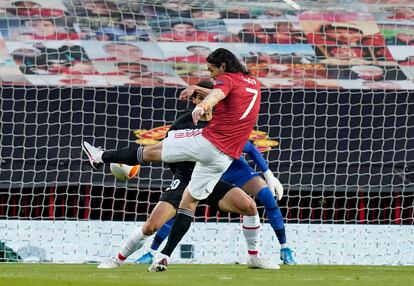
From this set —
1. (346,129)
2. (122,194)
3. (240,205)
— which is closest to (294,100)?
(346,129)

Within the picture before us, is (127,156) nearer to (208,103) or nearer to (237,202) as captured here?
(208,103)

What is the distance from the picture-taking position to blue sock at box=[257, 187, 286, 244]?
11664 mm

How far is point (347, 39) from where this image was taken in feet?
58.9

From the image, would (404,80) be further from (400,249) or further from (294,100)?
(400,249)

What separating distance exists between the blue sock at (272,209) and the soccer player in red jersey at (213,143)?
208 cm

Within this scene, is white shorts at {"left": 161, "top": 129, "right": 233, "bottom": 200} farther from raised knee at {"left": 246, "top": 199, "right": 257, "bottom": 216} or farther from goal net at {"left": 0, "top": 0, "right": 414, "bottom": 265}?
goal net at {"left": 0, "top": 0, "right": 414, "bottom": 265}

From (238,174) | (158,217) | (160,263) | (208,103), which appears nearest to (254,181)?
(238,174)

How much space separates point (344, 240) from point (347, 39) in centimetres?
427

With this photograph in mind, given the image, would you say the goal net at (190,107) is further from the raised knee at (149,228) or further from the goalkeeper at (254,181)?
the raised knee at (149,228)

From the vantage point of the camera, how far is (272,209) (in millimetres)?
11828

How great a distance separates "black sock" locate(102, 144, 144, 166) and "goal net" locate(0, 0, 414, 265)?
4599 mm

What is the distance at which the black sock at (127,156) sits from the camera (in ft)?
31.4

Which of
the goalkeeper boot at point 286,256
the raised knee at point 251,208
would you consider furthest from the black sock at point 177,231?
the goalkeeper boot at point 286,256

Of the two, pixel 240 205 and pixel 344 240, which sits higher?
pixel 240 205
